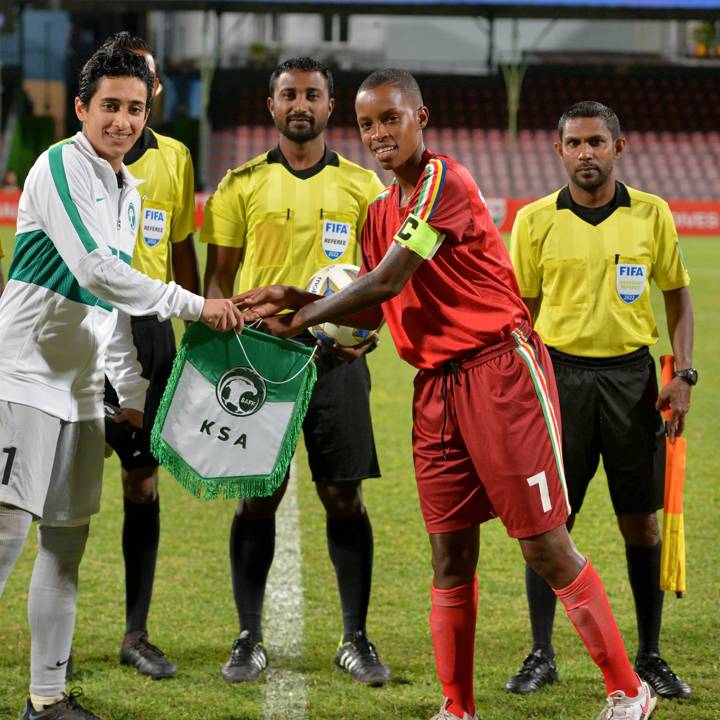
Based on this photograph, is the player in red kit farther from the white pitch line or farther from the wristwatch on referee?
the wristwatch on referee

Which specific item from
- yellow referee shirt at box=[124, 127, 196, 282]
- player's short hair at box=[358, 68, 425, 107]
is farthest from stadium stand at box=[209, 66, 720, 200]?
player's short hair at box=[358, 68, 425, 107]

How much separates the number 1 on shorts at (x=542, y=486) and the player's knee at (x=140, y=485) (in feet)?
5.17

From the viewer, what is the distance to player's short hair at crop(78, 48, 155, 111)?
352 centimetres

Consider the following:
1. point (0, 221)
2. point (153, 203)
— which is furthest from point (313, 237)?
point (0, 221)

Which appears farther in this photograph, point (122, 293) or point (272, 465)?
point (272, 465)

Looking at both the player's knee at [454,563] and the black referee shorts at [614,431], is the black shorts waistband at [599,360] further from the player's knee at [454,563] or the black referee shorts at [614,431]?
the player's knee at [454,563]

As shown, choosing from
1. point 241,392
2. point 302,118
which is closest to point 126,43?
point 302,118

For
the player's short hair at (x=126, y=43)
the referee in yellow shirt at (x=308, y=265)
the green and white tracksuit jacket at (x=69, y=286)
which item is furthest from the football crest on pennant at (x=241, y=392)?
the player's short hair at (x=126, y=43)

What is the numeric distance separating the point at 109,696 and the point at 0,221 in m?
19.2

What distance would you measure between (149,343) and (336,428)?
2.43 ft

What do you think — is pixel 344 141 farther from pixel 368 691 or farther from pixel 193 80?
pixel 368 691

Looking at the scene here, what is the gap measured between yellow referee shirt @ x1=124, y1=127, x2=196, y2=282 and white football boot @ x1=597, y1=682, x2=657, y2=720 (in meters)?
2.18

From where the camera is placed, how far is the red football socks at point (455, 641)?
361 centimetres

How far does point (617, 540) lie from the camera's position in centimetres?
593
